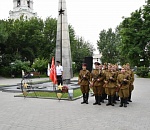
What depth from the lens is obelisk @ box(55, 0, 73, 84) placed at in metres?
19.8

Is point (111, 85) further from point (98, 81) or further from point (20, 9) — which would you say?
point (20, 9)

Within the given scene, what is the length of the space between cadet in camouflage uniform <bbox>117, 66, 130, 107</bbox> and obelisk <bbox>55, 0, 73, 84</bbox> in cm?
1029

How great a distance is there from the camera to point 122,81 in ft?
31.8

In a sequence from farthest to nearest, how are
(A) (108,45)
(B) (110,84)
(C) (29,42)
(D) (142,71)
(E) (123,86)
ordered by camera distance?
(A) (108,45) → (C) (29,42) → (D) (142,71) → (B) (110,84) → (E) (123,86)

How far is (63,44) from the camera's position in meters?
19.9

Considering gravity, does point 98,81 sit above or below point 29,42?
below

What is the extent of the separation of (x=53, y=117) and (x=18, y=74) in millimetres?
29356

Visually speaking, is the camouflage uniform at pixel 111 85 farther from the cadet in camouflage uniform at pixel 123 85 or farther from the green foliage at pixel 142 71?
the green foliage at pixel 142 71

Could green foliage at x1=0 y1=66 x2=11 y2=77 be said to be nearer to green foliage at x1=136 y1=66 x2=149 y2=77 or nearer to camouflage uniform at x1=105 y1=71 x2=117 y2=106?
green foliage at x1=136 y1=66 x2=149 y2=77

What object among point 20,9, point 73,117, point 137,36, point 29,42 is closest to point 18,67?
point 29,42

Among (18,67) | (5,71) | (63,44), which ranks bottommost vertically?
(5,71)

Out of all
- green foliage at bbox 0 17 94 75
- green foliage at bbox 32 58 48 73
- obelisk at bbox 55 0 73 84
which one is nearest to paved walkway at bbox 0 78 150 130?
obelisk at bbox 55 0 73 84

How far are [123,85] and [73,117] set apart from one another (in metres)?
2.98

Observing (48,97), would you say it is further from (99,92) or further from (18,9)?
(18,9)
